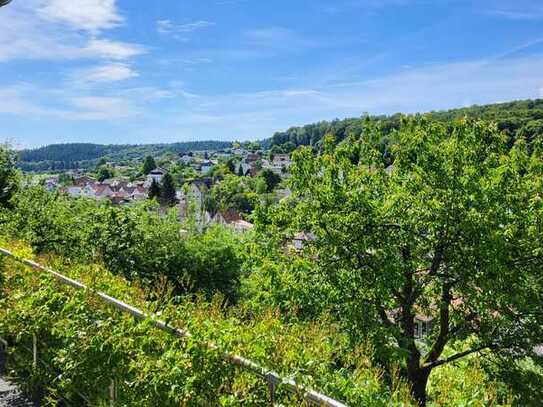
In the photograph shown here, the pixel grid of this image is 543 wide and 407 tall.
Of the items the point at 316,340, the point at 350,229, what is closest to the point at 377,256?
the point at 350,229

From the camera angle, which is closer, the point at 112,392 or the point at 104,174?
the point at 112,392

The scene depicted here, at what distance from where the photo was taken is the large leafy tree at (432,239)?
354 inches

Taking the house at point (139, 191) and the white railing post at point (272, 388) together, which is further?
the house at point (139, 191)

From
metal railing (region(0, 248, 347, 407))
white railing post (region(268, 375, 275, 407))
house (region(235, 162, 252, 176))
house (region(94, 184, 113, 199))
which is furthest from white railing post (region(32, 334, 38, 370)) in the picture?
house (region(235, 162, 252, 176))

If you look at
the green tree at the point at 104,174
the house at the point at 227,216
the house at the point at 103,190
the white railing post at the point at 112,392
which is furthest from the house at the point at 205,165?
the white railing post at the point at 112,392

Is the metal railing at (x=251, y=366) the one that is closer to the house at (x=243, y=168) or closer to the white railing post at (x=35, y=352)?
the white railing post at (x=35, y=352)

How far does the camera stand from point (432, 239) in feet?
32.0

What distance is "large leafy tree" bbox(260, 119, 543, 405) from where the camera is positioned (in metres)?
8.99

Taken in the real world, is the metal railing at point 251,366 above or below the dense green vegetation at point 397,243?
above

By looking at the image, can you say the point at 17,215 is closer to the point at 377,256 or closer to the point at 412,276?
the point at 377,256

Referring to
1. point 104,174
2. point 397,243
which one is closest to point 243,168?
point 104,174

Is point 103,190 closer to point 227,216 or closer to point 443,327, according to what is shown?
point 227,216

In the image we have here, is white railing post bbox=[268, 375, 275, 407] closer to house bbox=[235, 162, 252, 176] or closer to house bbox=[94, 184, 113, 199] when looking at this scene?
house bbox=[94, 184, 113, 199]

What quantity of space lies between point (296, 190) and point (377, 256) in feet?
8.19
